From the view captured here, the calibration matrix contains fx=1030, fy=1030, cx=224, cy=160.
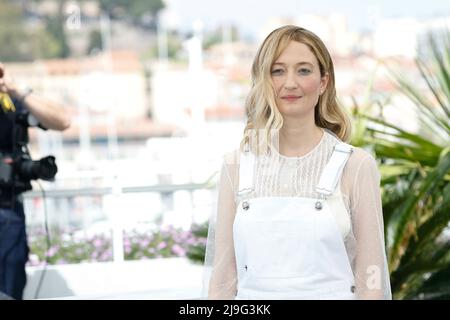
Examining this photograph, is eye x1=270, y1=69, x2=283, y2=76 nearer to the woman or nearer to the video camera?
the woman

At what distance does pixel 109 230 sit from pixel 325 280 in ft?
13.8

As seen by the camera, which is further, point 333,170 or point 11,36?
point 11,36

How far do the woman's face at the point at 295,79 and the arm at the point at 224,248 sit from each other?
16 cm

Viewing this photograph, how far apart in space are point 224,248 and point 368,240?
0.27 meters

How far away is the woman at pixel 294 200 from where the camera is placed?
1.80m

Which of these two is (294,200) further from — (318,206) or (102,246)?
(102,246)

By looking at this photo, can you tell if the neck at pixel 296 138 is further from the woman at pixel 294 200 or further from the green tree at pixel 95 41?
the green tree at pixel 95 41

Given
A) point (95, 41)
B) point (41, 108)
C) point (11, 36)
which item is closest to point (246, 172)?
point (41, 108)

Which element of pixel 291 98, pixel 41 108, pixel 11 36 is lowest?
pixel 11 36

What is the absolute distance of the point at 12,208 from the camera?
12.9ft

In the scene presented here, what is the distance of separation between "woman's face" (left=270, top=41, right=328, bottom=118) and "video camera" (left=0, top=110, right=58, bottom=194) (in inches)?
82.6

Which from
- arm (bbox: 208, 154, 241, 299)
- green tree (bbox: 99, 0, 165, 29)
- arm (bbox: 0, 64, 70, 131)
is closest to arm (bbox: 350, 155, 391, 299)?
arm (bbox: 208, 154, 241, 299)

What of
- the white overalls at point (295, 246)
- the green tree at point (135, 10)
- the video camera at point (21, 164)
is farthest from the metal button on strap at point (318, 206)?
the green tree at point (135, 10)
